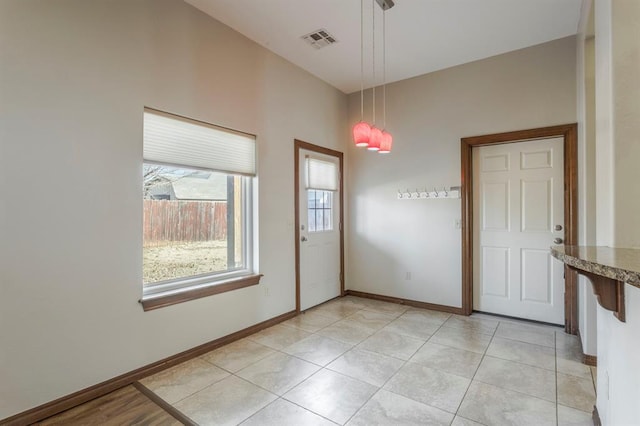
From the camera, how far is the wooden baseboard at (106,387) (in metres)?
1.92

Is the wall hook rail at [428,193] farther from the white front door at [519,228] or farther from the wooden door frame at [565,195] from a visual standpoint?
the white front door at [519,228]

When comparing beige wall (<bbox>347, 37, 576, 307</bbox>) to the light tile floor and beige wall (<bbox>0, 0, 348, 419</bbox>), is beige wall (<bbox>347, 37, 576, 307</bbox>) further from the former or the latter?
beige wall (<bbox>0, 0, 348, 419</bbox>)

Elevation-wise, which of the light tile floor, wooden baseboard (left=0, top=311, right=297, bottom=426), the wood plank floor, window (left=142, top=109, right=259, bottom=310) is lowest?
the wood plank floor

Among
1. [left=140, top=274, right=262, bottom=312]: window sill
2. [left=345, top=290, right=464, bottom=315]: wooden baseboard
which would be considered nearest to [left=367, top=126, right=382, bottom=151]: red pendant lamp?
[left=140, top=274, right=262, bottom=312]: window sill

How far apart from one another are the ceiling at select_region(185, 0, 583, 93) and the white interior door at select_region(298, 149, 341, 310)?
1.30 metres

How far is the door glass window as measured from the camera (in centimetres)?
421

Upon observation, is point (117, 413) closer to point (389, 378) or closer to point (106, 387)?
point (106, 387)

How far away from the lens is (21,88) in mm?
1925

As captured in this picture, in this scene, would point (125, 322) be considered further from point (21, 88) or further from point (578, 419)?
point (578, 419)

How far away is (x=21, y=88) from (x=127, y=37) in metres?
0.82

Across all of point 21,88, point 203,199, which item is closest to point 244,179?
point 203,199

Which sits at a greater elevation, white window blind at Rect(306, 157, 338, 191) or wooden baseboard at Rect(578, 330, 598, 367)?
white window blind at Rect(306, 157, 338, 191)

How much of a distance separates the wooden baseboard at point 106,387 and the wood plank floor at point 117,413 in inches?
1.5

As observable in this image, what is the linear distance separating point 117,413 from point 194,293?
3.21ft
